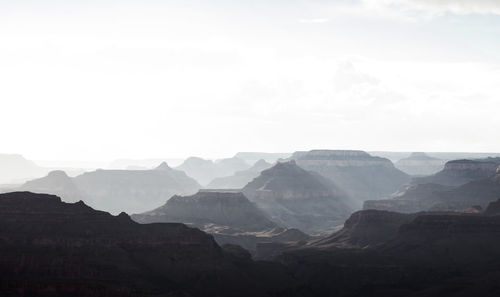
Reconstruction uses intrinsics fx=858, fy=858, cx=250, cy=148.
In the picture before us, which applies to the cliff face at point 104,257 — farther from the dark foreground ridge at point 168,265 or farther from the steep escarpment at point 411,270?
the steep escarpment at point 411,270

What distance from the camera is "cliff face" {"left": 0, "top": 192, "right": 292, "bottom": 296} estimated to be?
435ft

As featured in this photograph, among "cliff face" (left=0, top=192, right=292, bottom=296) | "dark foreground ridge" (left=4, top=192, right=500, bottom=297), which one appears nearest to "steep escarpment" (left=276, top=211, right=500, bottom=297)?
"dark foreground ridge" (left=4, top=192, right=500, bottom=297)

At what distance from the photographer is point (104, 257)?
14900 cm

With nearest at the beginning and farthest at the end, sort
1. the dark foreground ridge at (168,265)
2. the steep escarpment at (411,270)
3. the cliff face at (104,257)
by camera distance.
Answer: the cliff face at (104,257)
the dark foreground ridge at (168,265)
the steep escarpment at (411,270)

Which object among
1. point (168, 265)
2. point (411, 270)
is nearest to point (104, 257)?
point (168, 265)

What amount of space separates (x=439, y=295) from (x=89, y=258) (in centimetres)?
6285

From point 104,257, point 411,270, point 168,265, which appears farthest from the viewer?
point 411,270

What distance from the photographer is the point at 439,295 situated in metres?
155

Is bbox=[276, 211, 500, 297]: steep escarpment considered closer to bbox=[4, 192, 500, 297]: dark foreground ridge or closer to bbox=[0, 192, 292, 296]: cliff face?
bbox=[4, 192, 500, 297]: dark foreground ridge

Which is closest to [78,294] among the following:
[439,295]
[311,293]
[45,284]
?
[45,284]

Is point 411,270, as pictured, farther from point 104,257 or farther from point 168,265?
point 104,257

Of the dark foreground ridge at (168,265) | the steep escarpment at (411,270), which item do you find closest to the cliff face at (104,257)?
the dark foreground ridge at (168,265)

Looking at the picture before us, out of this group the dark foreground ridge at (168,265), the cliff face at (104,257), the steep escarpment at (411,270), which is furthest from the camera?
the steep escarpment at (411,270)

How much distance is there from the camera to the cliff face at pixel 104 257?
132613 millimetres
